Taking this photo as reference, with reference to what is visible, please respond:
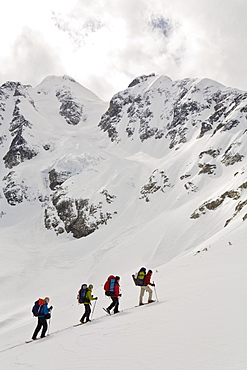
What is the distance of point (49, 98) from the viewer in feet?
562

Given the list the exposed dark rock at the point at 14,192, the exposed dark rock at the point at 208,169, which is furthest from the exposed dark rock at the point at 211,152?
the exposed dark rock at the point at 14,192

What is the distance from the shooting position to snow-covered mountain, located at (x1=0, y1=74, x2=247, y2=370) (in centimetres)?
3397

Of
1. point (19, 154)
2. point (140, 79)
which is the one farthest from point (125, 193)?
point (140, 79)

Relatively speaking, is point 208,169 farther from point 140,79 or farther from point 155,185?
point 140,79

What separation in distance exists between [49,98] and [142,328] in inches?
6886

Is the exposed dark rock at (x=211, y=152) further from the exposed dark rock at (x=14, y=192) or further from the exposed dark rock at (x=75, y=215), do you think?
the exposed dark rock at (x=14, y=192)

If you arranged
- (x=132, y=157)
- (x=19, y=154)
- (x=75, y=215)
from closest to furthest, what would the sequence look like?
(x=75, y=215)
(x=132, y=157)
(x=19, y=154)

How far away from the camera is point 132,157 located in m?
98.8

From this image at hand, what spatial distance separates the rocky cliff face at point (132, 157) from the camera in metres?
64.9

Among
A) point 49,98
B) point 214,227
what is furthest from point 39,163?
point 49,98

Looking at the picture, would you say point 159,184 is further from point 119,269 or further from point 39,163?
point 39,163

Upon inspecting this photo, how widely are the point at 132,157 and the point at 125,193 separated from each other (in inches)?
991

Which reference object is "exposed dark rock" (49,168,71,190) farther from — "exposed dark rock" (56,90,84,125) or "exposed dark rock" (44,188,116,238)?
"exposed dark rock" (56,90,84,125)

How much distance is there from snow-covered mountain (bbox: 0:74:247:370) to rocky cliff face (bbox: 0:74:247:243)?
1.21 feet
